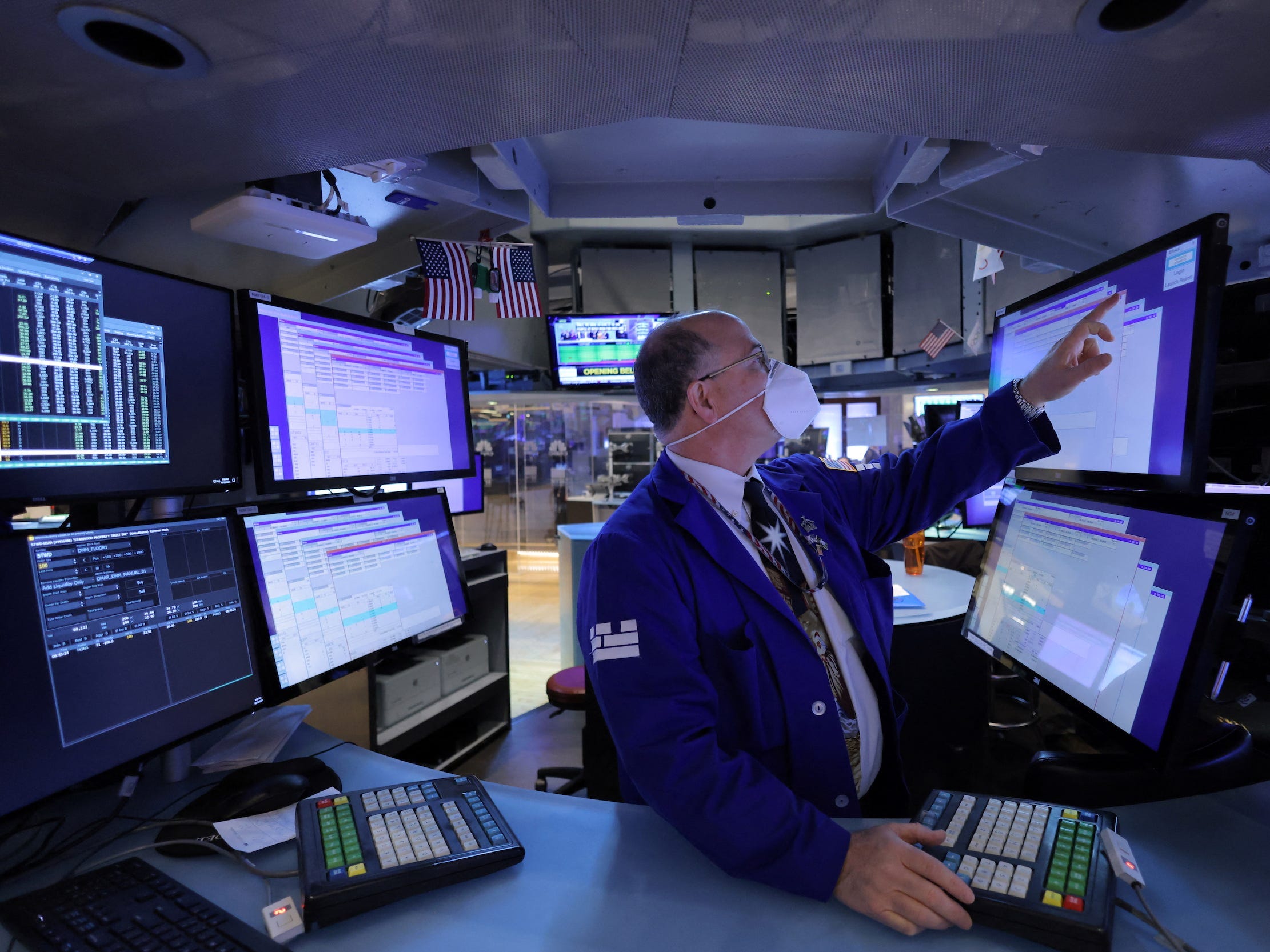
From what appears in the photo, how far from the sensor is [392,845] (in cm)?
89

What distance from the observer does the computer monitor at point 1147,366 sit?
93 cm

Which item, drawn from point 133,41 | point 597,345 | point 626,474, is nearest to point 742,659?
point 133,41

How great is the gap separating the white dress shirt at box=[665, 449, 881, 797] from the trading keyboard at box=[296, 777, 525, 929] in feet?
2.11

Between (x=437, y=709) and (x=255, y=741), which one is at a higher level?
(x=255, y=741)

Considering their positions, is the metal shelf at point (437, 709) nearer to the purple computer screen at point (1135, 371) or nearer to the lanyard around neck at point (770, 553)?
the lanyard around neck at point (770, 553)

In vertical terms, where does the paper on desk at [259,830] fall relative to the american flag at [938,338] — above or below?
below

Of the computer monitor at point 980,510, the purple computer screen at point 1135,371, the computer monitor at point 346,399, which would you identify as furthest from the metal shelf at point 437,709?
the purple computer screen at point 1135,371

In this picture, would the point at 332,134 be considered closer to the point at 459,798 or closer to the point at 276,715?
the point at 276,715

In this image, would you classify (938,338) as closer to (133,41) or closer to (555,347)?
(555,347)

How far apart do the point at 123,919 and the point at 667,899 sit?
65 cm

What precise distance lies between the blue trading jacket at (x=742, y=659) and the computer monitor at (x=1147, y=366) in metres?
0.10

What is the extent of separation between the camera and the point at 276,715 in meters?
1.34

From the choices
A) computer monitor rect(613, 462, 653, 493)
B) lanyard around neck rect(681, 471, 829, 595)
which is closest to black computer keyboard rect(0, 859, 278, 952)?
lanyard around neck rect(681, 471, 829, 595)

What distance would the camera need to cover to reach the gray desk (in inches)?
29.9
